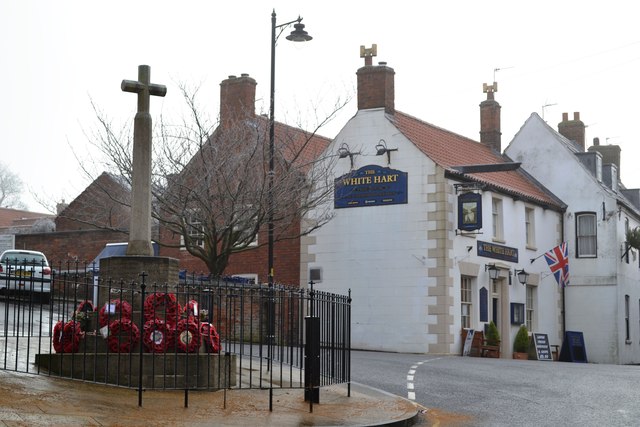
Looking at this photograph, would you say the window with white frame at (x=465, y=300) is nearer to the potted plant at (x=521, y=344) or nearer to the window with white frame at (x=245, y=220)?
the potted plant at (x=521, y=344)

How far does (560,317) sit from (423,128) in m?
9.65

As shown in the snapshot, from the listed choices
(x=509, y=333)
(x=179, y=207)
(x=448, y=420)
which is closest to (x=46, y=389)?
(x=448, y=420)

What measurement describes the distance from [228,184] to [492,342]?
10007 millimetres

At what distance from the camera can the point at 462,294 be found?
101 ft

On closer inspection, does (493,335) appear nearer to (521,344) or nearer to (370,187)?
(521,344)

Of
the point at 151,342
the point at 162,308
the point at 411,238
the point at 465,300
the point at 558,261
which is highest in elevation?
the point at 411,238

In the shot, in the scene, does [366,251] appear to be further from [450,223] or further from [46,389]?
[46,389]

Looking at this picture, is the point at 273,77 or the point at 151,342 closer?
the point at 151,342

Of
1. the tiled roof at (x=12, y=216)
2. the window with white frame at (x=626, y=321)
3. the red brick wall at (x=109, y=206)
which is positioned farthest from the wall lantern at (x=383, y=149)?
the tiled roof at (x=12, y=216)

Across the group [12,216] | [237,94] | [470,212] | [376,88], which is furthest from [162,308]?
[12,216]

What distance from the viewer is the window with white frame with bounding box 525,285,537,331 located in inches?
1377

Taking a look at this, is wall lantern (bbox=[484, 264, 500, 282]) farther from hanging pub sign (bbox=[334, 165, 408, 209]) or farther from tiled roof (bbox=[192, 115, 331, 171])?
tiled roof (bbox=[192, 115, 331, 171])

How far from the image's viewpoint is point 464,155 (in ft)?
115

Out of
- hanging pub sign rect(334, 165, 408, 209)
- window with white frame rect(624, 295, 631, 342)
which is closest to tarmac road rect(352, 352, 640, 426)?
hanging pub sign rect(334, 165, 408, 209)
